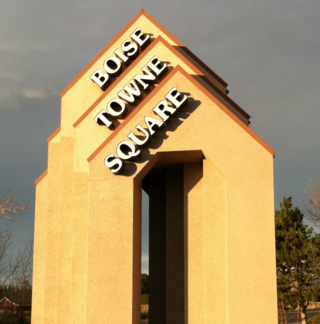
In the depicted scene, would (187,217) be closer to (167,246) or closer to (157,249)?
(167,246)

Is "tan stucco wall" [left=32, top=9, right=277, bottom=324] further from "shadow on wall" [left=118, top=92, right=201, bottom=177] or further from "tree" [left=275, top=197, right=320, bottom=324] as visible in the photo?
"tree" [left=275, top=197, right=320, bottom=324]

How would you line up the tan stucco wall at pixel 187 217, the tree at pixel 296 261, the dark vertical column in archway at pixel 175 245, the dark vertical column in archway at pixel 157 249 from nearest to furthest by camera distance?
the tan stucco wall at pixel 187 217 < the dark vertical column in archway at pixel 175 245 < the dark vertical column in archway at pixel 157 249 < the tree at pixel 296 261

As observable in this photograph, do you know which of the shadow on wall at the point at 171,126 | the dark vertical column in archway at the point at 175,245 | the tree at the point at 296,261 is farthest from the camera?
the tree at the point at 296,261

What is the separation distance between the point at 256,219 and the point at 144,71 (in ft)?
24.6

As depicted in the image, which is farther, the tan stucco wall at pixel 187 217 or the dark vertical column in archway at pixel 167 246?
the dark vertical column in archway at pixel 167 246

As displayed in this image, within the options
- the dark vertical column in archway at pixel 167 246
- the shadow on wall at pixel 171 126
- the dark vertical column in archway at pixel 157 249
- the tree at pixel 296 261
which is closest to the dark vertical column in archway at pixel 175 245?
the dark vertical column in archway at pixel 167 246

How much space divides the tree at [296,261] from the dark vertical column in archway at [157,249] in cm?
2498

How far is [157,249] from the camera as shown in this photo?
21.8m

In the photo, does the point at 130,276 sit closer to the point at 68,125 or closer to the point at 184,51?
the point at 68,125

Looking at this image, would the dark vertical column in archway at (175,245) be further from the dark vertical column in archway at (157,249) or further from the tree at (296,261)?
the tree at (296,261)

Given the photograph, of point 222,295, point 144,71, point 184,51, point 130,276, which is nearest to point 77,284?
point 130,276

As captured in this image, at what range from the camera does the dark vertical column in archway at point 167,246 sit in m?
18.8

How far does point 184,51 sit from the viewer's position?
21859mm

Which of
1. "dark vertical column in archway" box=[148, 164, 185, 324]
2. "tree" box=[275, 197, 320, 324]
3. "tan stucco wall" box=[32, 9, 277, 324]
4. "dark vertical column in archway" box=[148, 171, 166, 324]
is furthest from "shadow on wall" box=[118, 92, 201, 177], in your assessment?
"tree" box=[275, 197, 320, 324]
